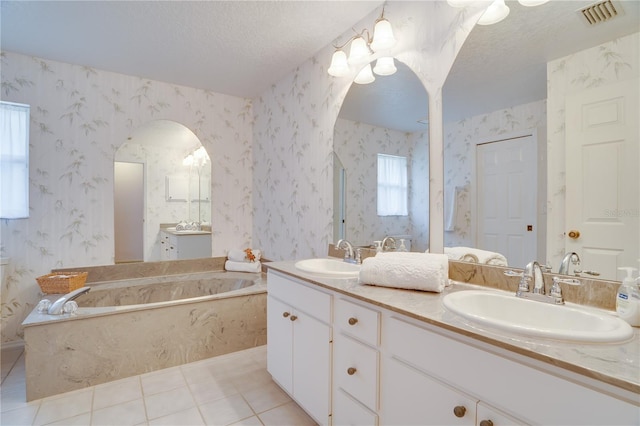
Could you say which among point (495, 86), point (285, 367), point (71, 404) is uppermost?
point (495, 86)

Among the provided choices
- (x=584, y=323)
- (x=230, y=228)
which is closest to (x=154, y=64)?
(x=230, y=228)

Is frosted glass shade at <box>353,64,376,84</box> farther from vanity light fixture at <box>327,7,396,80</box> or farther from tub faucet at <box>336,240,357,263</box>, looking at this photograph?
tub faucet at <box>336,240,357,263</box>

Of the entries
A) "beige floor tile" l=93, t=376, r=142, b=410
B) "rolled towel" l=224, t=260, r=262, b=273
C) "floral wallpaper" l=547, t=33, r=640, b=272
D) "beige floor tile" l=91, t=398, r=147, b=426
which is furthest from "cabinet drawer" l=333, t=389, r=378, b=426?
"rolled towel" l=224, t=260, r=262, b=273

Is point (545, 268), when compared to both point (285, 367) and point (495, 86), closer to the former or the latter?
point (495, 86)

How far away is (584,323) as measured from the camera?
3.05ft

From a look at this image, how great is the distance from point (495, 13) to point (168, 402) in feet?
8.60

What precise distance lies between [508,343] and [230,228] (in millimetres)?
3134

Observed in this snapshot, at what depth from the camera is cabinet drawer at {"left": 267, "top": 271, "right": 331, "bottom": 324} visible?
4.90ft

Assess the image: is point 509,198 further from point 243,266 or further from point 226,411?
point 243,266

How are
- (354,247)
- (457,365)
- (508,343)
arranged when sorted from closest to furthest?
(508,343) → (457,365) → (354,247)

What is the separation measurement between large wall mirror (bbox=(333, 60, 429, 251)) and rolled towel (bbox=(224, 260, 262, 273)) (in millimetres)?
1264

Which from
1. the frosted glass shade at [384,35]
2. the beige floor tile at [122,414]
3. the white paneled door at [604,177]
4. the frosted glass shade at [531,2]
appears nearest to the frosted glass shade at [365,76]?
the frosted glass shade at [384,35]

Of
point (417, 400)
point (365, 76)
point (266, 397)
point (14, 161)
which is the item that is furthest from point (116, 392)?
point (365, 76)

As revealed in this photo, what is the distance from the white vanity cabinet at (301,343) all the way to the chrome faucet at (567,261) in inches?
36.2
